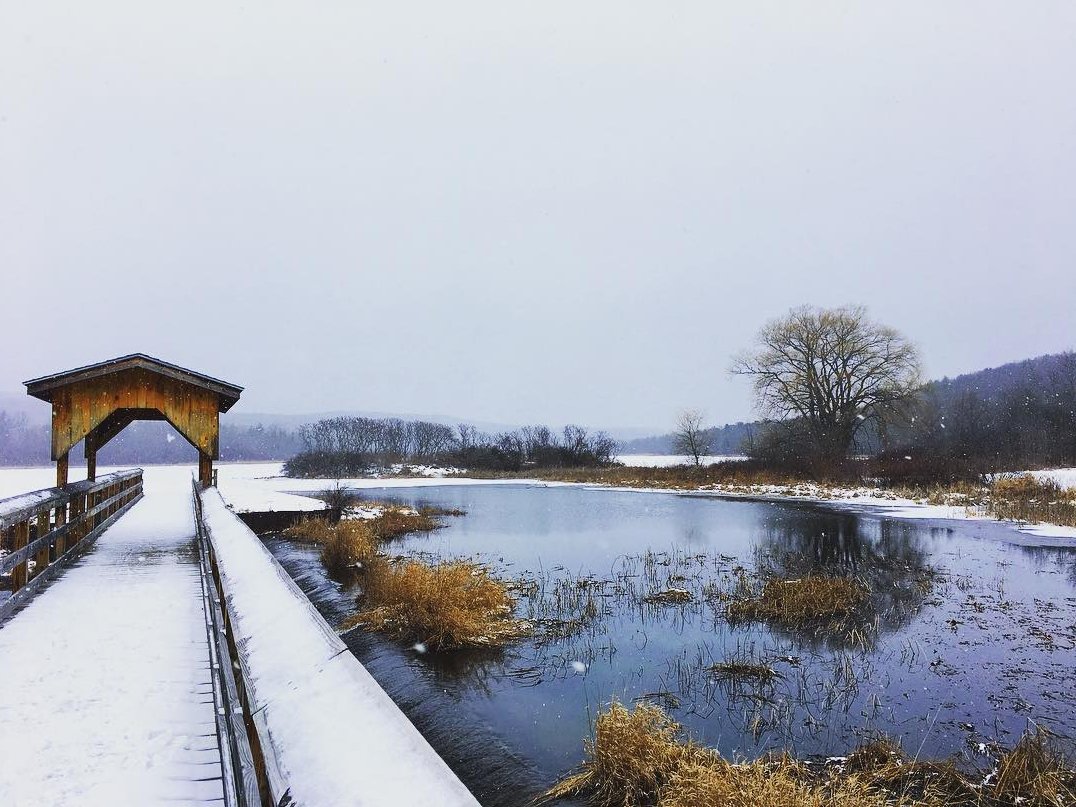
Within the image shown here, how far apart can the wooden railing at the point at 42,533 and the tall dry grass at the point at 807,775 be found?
→ 235 inches

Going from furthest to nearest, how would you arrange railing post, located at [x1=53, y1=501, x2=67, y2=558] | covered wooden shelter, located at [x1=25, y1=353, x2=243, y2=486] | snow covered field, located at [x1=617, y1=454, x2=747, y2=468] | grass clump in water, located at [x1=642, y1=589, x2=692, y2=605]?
snow covered field, located at [x1=617, y1=454, x2=747, y2=468]
grass clump in water, located at [x1=642, y1=589, x2=692, y2=605]
covered wooden shelter, located at [x1=25, y1=353, x2=243, y2=486]
railing post, located at [x1=53, y1=501, x2=67, y2=558]

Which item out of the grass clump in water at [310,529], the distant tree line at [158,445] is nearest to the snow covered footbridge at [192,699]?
the grass clump in water at [310,529]

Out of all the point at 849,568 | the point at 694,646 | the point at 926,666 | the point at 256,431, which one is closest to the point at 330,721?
the point at 694,646

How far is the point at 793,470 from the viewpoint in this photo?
4275cm

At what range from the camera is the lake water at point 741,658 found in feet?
23.1

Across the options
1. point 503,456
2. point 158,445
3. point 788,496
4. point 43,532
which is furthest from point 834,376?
point 158,445

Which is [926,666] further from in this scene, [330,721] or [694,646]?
[330,721]

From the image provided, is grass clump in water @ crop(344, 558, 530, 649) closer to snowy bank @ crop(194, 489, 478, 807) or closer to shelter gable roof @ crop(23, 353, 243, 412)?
shelter gable roof @ crop(23, 353, 243, 412)

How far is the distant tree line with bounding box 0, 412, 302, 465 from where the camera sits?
13612 centimetres

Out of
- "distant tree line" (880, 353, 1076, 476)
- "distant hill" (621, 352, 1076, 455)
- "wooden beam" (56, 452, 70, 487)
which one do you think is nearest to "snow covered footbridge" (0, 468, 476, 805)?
"wooden beam" (56, 452, 70, 487)

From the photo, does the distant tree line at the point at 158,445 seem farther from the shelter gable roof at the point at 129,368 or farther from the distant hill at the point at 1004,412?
the shelter gable roof at the point at 129,368

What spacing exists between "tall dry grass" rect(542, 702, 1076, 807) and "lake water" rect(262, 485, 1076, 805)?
47 cm

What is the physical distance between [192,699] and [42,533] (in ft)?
18.8

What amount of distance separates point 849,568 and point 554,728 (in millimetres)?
10599
